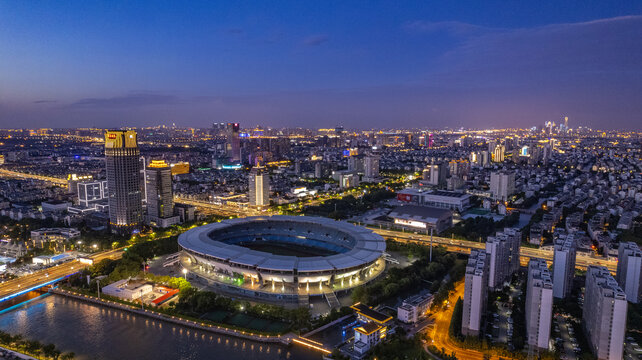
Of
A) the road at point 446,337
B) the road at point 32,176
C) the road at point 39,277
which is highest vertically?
the road at point 32,176

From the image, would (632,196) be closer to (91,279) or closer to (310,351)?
(310,351)

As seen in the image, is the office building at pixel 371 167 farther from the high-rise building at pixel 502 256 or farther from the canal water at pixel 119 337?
the canal water at pixel 119 337

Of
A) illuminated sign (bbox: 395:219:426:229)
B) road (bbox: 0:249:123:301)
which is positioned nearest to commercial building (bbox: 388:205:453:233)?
illuminated sign (bbox: 395:219:426:229)

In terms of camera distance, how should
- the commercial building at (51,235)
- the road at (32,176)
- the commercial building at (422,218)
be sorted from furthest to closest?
the road at (32,176) < the commercial building at (422,218) < the commercial building at (51,235)

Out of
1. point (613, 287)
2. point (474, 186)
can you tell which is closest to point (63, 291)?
point (613, 287)

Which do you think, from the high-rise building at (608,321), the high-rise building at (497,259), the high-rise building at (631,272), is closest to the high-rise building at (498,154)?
the high-rise building at (631,272)

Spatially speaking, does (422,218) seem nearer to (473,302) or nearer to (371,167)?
(473,302)

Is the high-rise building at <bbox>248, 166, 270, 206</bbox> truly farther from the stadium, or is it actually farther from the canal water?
the canal water
